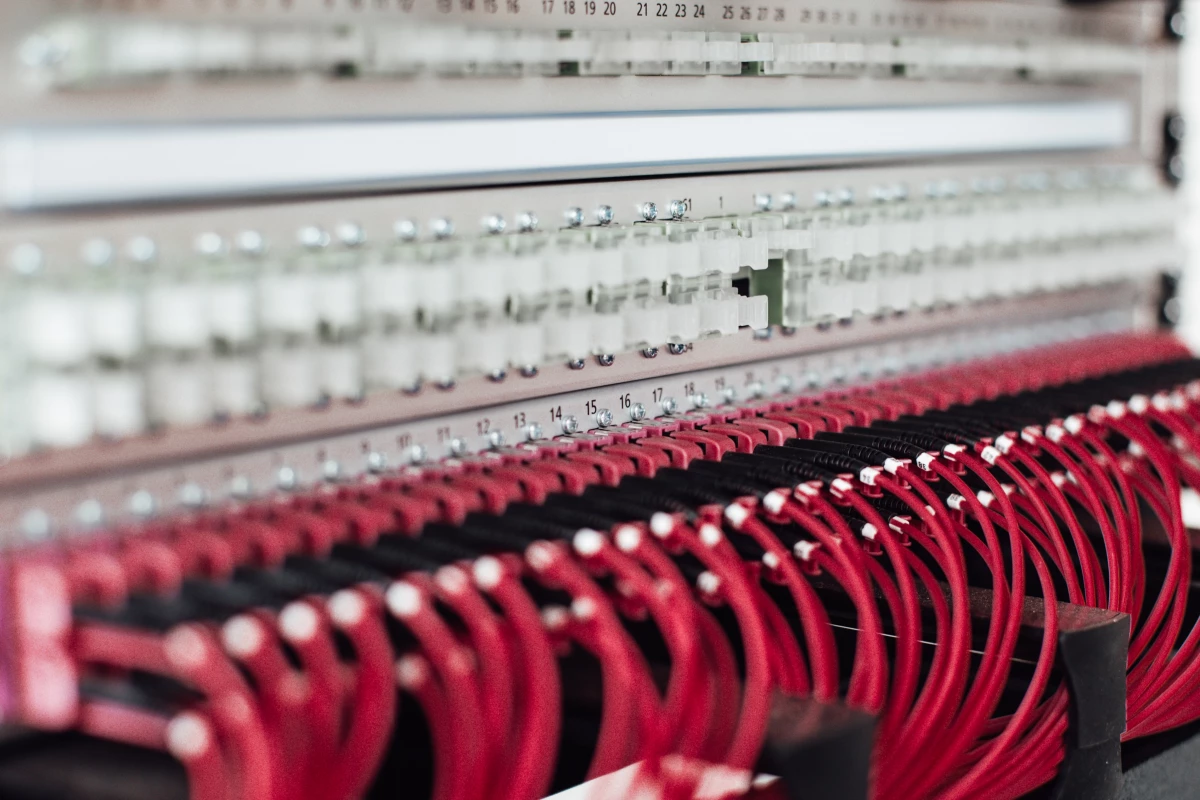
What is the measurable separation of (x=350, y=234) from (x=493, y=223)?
127 mm

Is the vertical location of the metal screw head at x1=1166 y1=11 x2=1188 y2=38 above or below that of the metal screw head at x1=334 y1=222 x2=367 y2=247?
above

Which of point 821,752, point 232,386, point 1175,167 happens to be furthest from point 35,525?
point 1175,167

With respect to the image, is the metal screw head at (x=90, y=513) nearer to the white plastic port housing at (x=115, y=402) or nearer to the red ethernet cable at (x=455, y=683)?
the white plastic port housing at (x=115, y=402)

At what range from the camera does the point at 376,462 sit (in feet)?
3.01

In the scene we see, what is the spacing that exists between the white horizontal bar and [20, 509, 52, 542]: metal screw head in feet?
0.58

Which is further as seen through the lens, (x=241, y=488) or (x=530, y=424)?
(x=530, y=424)

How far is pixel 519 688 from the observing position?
911mm

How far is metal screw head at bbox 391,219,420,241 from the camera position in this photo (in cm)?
90

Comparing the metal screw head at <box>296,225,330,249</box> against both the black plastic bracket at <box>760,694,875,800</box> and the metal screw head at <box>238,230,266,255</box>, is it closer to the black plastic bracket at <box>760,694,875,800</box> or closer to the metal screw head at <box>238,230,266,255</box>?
the metal screw head at <box>238,230,266,255</box>

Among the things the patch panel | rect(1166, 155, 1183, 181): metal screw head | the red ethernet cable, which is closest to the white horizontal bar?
the patch panel

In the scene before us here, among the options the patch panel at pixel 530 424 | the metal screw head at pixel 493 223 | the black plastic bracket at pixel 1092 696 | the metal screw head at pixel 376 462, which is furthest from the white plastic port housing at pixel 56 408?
the black plastic bracket at pixel 1092 696

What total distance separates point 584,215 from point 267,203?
279 mm

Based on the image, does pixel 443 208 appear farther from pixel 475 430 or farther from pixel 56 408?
pixel 56 408

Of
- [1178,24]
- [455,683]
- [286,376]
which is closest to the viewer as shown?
[455,683]
